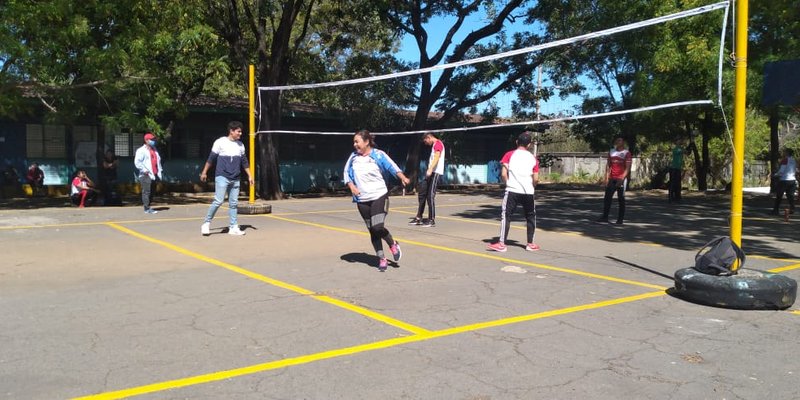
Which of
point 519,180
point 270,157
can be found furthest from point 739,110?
point 270,157

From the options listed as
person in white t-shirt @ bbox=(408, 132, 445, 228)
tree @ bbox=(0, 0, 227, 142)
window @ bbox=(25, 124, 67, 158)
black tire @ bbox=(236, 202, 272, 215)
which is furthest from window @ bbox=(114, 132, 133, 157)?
person in white t-shirt @ bbox=(408, 132, 445, 228)

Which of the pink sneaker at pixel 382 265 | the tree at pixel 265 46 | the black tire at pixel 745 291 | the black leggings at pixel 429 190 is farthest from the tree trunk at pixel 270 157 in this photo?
the black tire at pixel 745 291

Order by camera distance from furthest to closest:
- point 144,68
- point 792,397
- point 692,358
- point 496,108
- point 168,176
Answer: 1. point 496,108
2. point 168,176
3. point 144,68
4. point 692,358
5. point 792,397

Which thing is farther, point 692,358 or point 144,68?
point 144,68

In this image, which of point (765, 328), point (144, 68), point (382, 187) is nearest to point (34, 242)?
point (382, 187)

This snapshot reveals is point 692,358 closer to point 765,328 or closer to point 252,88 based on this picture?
point 765,328

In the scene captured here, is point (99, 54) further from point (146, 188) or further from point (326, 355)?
point (326, 355)

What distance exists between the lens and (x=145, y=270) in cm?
773

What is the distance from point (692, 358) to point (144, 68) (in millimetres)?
15924

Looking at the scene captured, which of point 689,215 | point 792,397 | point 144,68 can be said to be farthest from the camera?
point 144,68

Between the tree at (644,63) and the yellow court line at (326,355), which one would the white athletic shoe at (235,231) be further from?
the tree at (644,63)

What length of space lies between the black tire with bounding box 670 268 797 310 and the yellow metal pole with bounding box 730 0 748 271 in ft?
0.85

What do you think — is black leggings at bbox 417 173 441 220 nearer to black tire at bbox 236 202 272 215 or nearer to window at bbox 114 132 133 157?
black tire at bbox 236 202 272 215

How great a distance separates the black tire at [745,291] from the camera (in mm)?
6012
